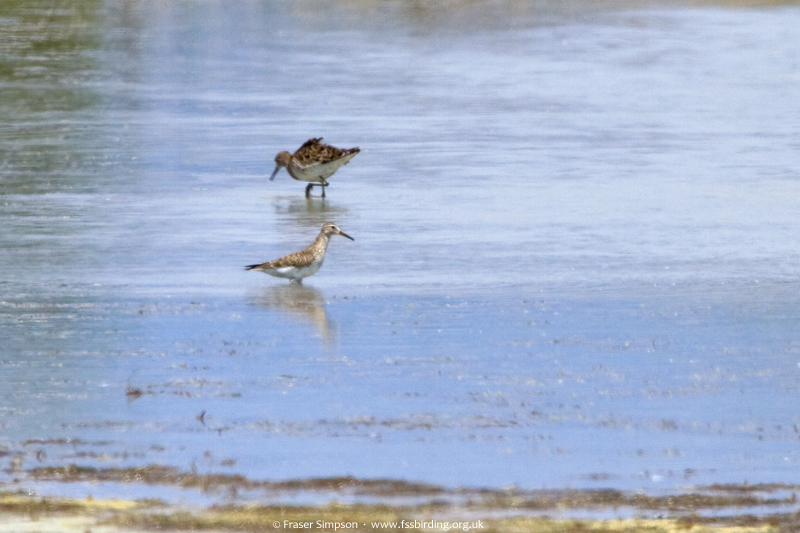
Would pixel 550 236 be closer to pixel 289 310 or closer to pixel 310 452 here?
pixel 289 310

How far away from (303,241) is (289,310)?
2.95m

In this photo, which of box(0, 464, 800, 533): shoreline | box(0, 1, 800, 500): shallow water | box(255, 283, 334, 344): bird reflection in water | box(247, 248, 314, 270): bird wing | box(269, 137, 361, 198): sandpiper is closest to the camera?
box(0, 464, 800, 533): shoreline

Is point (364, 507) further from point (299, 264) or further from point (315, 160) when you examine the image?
point (315, 160)

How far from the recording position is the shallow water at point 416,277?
7879 mm

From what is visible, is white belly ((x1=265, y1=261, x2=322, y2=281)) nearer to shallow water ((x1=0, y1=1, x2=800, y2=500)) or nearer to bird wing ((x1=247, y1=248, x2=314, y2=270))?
bird wing ((x1=247, y1=248, x2=314, y2=270))

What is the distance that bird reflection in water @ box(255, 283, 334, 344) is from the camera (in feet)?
34.3

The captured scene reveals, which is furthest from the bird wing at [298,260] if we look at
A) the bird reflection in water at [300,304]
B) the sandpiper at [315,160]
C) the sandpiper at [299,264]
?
the sandpiper at [315,160]

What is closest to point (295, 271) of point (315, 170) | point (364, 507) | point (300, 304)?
point (300, 304)

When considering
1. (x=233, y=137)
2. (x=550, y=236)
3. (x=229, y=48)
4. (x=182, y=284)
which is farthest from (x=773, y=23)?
(x=182, y=284)

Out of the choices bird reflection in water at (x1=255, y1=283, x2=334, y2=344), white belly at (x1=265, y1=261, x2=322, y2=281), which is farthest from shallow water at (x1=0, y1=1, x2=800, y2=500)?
white belly at (x1=265, y1=261, x2=322, y2=281)

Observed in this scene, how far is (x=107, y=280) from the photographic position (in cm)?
1205

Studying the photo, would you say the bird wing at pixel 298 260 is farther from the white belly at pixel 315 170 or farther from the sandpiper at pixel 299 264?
the white belly at pixel 315 170

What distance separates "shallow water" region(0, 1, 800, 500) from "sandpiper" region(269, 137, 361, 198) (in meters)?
0.30

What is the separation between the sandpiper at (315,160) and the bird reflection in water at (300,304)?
14.5ft
